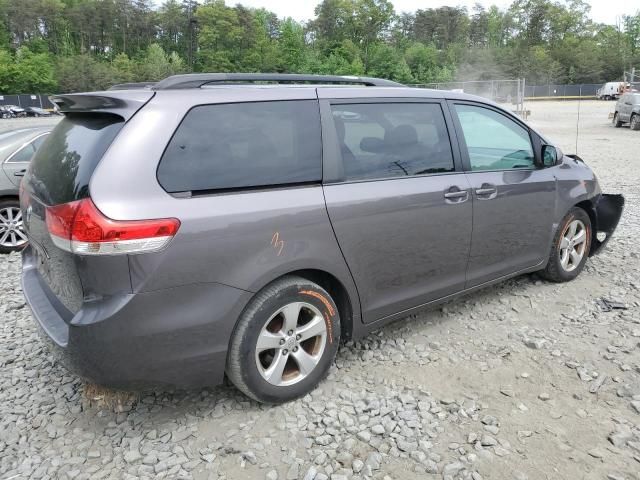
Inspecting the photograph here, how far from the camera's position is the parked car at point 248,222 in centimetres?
247

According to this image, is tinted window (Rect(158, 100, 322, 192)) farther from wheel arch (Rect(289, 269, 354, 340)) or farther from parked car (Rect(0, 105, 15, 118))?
parked car (Rect(0, 105, 15, 118))

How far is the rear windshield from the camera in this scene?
8.34ft

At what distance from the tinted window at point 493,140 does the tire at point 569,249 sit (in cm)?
73

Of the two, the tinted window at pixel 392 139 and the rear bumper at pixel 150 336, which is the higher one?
the tinted window at pixel 392 139

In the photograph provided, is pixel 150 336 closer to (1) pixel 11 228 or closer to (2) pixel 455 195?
(2) pixel 455 195

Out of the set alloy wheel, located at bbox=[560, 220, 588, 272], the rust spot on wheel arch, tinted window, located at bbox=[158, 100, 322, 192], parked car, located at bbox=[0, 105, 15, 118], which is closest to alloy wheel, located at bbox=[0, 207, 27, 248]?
tinted window, located at bbox=[158, 100, 322, 192]

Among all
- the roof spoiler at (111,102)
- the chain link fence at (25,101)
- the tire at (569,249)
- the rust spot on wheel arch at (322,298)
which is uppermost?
the chain link fence at (25,101)

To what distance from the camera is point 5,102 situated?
6331 centimetres

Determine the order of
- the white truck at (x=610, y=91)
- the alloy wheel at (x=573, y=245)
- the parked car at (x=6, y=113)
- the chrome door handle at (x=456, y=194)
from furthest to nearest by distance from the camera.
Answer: the white truck at (x=610, y=91)
the parked car at (x=6, y=113)
the alloy wheel at (x=573, y=245)
the chrome door handle at (x=456, y=194)

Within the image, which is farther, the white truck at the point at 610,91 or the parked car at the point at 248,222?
the white truck at the point at 610,91

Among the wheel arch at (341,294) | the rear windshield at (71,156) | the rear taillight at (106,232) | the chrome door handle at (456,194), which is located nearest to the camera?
the rear taillight at (106,232)

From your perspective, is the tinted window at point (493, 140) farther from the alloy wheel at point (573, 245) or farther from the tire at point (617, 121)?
the tire at point (617, 121)

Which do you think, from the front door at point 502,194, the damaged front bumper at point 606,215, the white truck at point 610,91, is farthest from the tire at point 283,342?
the white truck at point 610,91

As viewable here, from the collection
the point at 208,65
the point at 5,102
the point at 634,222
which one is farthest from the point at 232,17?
the point at 634,222
